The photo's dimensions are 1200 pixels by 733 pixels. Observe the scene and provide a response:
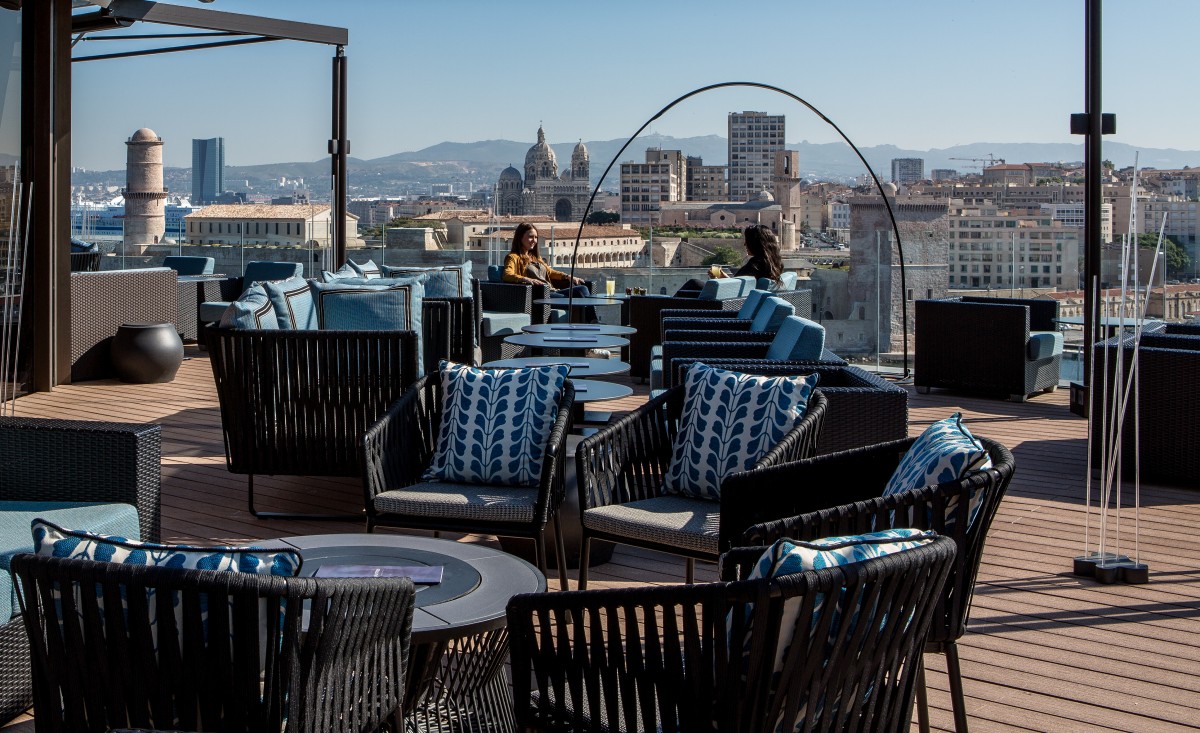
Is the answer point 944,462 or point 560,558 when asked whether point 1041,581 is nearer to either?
point 560,558

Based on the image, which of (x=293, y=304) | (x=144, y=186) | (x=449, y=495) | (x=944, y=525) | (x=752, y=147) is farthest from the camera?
(x=752, y=147)

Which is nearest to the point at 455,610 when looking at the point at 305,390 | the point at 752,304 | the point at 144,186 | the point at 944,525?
the point at 944,525

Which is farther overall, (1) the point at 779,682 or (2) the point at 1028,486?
(2) the point at 1028,486

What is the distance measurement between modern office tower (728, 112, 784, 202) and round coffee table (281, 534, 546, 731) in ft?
414

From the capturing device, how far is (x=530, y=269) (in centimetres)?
900

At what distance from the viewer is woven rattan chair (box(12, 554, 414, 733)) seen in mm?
1631

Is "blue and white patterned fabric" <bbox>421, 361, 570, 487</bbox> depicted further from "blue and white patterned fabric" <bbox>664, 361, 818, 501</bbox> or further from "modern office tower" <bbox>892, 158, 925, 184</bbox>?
"modern office tower" <bbox>892, 158, 925, 184</bbox>

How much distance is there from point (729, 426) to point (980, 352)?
4.64 meters

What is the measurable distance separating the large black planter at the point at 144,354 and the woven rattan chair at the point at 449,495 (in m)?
4.66

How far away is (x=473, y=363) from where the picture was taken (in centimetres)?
666

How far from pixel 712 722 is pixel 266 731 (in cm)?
60

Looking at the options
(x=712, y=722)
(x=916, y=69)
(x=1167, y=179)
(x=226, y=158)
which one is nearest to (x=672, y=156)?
(x=916, y=69)

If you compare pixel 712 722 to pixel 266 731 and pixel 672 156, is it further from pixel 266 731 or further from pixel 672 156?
pixel 672 156

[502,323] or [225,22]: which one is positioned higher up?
[225,22]
